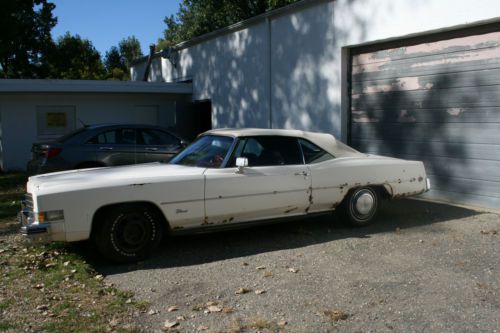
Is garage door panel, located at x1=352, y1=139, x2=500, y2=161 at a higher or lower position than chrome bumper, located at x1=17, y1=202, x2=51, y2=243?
higher

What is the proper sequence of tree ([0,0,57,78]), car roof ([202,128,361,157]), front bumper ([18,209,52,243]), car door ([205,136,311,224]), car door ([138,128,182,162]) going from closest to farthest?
1. front bumper ([18,209,52,243])
2. car door ([205,136,311,224])
3. car roof ([202,128,361,157])
4. car door ([138,128,182,162])
5. tree ([0,0,57,78])

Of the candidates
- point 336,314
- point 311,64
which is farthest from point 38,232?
point 311,64

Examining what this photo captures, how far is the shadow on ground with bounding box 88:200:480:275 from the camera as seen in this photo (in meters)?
5.84

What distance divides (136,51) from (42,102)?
45233 mm

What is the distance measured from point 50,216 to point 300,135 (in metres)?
3.32

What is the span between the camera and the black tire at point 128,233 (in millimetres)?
5508

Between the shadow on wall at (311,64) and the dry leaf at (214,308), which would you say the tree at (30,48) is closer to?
the shadow on wall at (311,64)

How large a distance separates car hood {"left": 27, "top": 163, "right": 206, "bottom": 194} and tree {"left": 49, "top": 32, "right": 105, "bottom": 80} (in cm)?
3727

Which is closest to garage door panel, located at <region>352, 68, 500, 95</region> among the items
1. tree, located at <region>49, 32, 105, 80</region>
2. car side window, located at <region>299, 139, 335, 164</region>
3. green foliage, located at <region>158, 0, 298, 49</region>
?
car side window, located at <region>299, 139, 335, 164</region>

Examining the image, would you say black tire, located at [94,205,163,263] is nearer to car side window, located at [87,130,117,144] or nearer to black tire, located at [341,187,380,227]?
black tire, located at [341,187,380,227]

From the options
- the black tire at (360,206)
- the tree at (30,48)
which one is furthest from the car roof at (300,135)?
the tree at (30,48)

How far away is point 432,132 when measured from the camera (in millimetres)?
9156

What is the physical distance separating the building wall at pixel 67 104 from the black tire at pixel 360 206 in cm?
1163

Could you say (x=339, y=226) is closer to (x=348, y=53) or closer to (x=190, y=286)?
(x=190, y=286)
